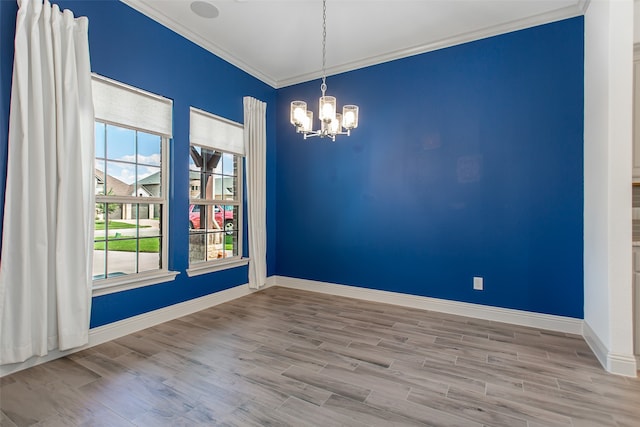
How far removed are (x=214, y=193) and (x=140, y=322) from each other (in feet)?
5.62

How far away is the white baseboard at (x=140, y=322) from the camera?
237cm

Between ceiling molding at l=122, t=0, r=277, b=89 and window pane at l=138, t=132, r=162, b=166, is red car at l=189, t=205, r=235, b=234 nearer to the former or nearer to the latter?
window pane at l=138, t=132, r=162, b=166

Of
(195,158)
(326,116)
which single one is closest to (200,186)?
(195,158)

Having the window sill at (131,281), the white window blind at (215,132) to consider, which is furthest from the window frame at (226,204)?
the window sill at (131,281)

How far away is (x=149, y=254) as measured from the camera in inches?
130

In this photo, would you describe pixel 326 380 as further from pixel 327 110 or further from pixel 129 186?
pixel 129 186

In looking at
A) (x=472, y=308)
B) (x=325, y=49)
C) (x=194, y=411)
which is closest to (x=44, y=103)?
(x=194, y=411)

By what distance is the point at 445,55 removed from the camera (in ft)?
12.1

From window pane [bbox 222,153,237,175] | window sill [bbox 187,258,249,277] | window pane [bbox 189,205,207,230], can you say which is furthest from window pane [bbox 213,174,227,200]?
window sill [bbox 187,258,249,277]

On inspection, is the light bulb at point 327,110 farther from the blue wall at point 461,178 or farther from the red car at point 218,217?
the red car at point 218,217

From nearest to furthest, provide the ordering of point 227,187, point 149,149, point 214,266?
point 149,149, point 214,266, point 227,187

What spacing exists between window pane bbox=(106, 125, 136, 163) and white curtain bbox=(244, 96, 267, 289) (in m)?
1.47

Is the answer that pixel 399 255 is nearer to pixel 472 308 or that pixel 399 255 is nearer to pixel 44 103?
pixel 472 308

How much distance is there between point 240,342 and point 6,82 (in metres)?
2.68
